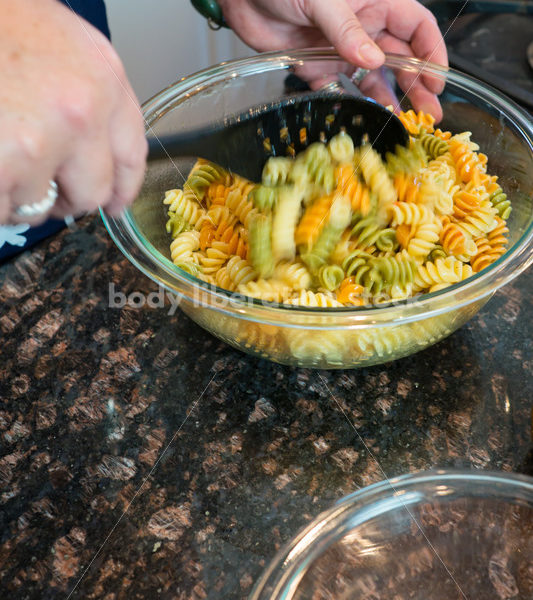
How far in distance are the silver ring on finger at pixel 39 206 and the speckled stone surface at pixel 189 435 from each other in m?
0.46

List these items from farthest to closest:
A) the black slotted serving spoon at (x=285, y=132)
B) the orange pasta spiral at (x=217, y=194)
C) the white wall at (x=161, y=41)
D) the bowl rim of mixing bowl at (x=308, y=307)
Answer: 1. the white wall at (x=161, y=41)
2. the orange pasta spiral at (x=217, y=194)
3. the black slotted serving spoon at (x=285, y=132)
4. the bowl rim of mixing bowl at (x=308, y=307)

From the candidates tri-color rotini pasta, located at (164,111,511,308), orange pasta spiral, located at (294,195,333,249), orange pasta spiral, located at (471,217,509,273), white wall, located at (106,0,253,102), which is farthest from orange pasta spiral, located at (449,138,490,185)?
white wall, located at (106,0,253,102)

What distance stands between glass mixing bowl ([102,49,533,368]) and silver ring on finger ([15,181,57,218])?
0.25m

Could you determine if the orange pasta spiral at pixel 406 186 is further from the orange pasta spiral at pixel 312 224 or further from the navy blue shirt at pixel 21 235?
the navy blue shirt at pixel 21 235

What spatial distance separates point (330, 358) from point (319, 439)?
14 cm

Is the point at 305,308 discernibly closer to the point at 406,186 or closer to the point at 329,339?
the point at 329,339

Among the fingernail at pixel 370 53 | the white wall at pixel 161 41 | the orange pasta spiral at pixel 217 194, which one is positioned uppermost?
the fingernail at pixel 370 53

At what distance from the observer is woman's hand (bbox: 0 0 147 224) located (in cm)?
62

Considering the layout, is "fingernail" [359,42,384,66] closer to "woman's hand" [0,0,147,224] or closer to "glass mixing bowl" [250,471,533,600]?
"woman's hand" [0,0,147,224]

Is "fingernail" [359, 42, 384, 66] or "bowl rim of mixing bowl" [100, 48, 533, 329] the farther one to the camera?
"fingernail" [359, 42, 384, 66]

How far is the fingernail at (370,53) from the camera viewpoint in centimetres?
132

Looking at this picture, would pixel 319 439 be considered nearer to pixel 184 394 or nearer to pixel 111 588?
pixel 184 394

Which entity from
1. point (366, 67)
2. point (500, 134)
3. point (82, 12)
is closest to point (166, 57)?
point (82, 12)

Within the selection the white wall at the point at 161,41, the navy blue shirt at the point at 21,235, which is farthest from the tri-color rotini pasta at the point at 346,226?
the white wall at the point at 161,41
